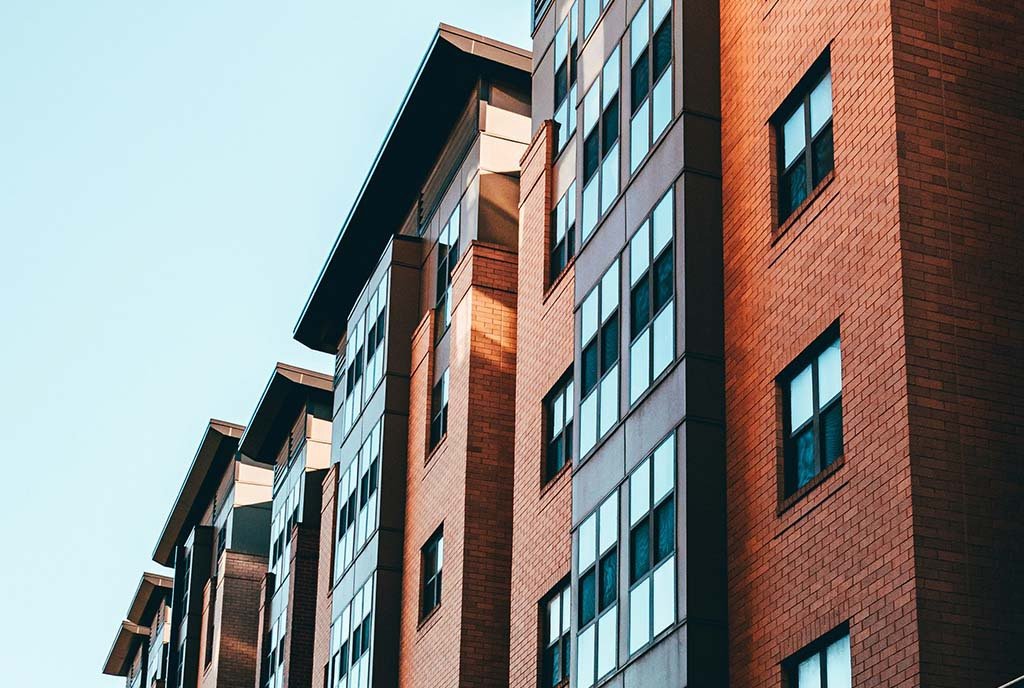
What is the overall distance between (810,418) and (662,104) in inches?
252

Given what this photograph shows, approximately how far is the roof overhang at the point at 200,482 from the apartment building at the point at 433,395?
56.3 feet

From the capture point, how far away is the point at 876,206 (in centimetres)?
1898

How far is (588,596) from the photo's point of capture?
968 inches

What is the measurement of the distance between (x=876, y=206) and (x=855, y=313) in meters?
Answer: 1.17

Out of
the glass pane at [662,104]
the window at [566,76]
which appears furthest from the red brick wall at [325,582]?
the glass pane at [662,104]

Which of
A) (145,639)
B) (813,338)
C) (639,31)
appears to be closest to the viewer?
(813,338)

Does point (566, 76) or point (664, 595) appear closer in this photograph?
point (664, 595)

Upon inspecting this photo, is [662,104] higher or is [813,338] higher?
[662,104]

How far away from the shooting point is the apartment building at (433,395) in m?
32.6

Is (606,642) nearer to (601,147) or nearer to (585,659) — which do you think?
(585,659)

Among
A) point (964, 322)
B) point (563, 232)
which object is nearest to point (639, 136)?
point (563, 232)

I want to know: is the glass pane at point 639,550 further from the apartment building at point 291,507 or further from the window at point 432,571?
the apartment building at point 291,507

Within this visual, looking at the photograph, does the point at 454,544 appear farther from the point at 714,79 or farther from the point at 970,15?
the point at 970,15

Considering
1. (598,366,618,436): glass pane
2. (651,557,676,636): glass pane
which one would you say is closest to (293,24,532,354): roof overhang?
(598,366,618,436): glass pane
